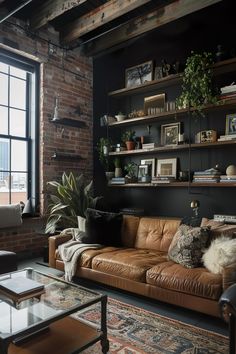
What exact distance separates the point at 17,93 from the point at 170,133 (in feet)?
7.97

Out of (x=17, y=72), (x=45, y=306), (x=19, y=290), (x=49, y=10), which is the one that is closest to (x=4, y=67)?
(x=17, y=72)

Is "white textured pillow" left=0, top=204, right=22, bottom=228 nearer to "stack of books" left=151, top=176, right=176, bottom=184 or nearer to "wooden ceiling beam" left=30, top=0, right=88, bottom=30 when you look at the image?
"stack of books" left=151, top=176, right=176, bottom=184

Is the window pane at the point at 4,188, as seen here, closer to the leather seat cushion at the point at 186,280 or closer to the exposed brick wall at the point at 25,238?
the exposed brick wall at the point at 25,238

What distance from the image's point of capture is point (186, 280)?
2430 mm

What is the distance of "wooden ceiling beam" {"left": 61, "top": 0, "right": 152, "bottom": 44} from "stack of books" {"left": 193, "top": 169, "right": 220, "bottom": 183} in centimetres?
224

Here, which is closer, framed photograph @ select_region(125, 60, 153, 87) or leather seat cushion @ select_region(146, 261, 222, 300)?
leather seat cushion @ select_region(146, 261, 222, 300)

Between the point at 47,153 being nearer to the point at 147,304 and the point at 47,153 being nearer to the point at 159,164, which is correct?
the point at 159,164

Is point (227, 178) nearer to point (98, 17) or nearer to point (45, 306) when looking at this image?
point (45, 306)

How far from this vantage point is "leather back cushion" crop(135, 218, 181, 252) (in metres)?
3.39

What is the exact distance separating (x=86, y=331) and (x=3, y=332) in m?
0.54

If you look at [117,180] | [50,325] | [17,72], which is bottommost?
[50,325]

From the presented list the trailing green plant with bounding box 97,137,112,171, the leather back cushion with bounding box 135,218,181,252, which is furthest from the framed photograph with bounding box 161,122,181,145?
the leather back cushion with bounding box 135,218,181,252

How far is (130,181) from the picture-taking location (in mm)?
4531

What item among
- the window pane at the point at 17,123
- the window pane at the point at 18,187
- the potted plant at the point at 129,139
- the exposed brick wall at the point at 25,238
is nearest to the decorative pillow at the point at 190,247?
the potted plant at the point at 129,139
